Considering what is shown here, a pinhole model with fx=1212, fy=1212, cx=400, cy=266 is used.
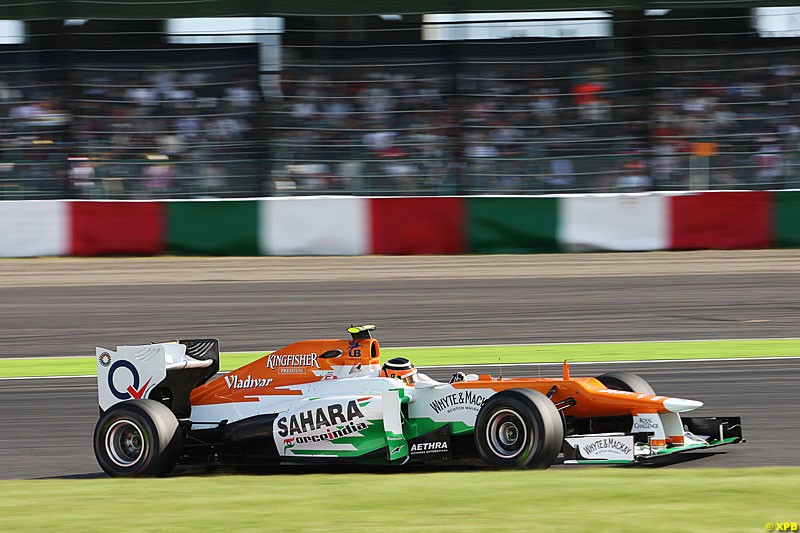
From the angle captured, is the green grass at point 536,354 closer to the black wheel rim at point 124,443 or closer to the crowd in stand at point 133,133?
the black wheel rim at point 124,443

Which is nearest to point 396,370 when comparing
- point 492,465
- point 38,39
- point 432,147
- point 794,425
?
point 492,465

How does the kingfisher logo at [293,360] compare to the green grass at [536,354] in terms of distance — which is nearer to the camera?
the kingfisher logo at [293,360]

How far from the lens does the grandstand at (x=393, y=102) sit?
52.6 ft

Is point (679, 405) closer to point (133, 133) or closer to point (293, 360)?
point (293, 360)

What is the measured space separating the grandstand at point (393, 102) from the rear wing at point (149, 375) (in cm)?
880

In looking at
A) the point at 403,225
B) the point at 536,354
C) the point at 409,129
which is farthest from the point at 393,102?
the point at 536,354

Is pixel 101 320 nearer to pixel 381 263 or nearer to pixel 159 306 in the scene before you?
pixel 159 306

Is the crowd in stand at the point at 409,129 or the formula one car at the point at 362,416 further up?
the crowd in stand at the point at 409,129

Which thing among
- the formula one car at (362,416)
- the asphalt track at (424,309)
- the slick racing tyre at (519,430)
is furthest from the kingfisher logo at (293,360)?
the asphalt track at (424,309)

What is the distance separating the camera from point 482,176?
1599 cm

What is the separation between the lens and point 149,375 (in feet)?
23.6

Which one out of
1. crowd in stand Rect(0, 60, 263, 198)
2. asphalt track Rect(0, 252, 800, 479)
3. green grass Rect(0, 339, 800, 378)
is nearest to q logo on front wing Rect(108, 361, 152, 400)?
asphalt track Rect(0, 252, 800, 479)

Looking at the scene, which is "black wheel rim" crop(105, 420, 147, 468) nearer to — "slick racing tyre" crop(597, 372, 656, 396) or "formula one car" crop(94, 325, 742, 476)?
"formula one car" crop(94, 325, 742, 476)

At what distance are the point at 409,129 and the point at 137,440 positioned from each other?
10.5m
